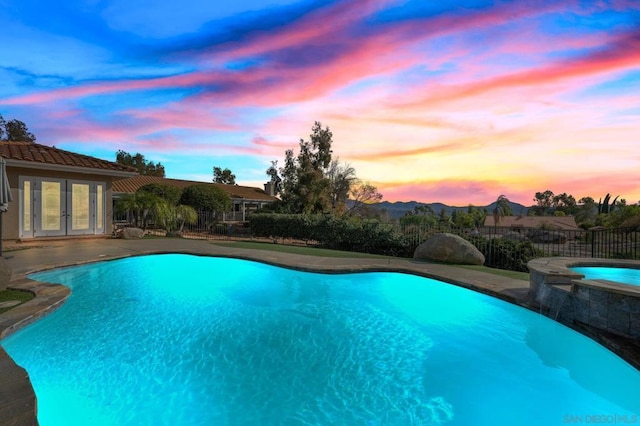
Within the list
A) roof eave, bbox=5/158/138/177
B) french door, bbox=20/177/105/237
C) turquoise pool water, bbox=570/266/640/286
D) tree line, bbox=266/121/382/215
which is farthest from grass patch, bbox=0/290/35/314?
tree line, bbox=266/121/382/215

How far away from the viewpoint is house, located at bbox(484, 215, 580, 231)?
53.2 m

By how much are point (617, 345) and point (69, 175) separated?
59.2 ft

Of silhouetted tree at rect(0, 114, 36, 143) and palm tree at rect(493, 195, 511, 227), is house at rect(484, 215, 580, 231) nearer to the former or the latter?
palm tree at rect(493, 195, 511, 227)

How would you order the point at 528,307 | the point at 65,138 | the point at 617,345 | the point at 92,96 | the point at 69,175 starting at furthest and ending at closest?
the point at 65,138 → the point at 69,175 → the point at 92,96 → the point at 528,307 → the point at 617,345

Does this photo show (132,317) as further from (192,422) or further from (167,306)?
(192,422)

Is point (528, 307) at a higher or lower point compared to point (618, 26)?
lower

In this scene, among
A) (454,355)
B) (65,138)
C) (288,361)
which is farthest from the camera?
(65,138)

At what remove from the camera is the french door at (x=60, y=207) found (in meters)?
13.3

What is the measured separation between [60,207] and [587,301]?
1768 centimetres

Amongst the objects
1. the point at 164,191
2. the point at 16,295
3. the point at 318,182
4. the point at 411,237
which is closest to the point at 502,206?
the point at 318,182

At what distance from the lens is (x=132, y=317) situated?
19.4ft

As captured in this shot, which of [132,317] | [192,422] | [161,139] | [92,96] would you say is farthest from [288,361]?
[161,139]

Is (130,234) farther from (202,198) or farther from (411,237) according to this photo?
(411,237)

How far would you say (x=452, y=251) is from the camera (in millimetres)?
10156
